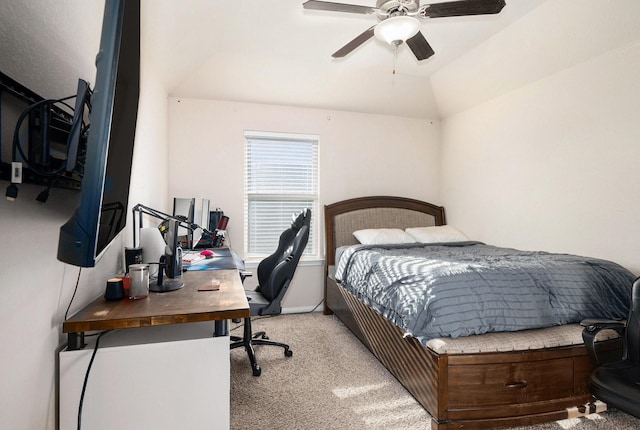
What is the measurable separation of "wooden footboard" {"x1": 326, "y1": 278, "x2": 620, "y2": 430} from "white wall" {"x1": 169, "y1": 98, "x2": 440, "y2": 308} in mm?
2306

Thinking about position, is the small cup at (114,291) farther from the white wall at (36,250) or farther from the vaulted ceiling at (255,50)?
the vaulted ceiling at (255,50)

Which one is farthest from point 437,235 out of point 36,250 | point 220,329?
point 36,250

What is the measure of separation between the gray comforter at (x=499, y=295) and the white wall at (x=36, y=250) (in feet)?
5.22

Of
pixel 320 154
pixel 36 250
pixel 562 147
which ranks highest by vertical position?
pixel 320 154

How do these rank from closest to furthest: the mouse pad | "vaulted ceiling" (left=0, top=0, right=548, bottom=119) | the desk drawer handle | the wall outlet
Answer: the wall outlet
"vaulted ceiling" (left=0, top=0, right=548, bottom=119)
the mouse pad
the desk drawer handle

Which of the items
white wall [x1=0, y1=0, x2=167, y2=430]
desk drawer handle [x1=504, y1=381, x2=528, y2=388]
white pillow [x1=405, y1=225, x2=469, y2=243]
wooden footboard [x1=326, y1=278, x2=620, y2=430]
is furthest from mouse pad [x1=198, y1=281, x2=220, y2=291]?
white pillow [x1=405, y1=225, x2=469, y2=243]

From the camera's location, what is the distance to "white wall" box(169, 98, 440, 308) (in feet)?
11.9

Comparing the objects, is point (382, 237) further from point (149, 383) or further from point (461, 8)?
point (149, 383)

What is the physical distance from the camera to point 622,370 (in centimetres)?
159

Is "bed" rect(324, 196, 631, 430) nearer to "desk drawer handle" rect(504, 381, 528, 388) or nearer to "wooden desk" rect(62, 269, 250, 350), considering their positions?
"desk drawer handle" rect(504, 381, 528, 388)

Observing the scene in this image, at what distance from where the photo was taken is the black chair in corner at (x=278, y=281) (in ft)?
7.74

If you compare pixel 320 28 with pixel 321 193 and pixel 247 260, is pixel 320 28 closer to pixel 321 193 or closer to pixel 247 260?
pixel 321 193

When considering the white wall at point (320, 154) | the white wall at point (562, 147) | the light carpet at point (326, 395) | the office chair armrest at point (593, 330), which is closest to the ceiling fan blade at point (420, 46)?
the white wall at point (562, 147)

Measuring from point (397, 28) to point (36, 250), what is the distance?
1968mm
